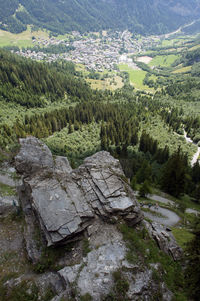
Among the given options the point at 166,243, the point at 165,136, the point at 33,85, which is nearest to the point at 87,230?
the point at 166,243

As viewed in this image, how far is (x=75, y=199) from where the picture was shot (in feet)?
66.1

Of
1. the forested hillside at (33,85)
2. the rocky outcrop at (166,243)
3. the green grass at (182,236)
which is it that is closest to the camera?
the rocky outcrop at (166,243)

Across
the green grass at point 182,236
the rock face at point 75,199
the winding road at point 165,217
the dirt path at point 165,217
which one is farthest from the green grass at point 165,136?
the rock face at point 75,199

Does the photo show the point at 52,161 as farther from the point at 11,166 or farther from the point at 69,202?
the point at 69,202

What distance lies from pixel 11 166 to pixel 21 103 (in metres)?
84.8

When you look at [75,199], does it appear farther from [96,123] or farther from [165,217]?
[96,123]

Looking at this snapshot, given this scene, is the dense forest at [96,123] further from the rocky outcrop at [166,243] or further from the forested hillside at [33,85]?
the rocky outcrop at [166,243]

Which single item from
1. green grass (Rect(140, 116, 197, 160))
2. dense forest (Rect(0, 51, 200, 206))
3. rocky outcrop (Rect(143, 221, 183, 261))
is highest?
rocky outcrop (Rect(143, 221, 183, 261))

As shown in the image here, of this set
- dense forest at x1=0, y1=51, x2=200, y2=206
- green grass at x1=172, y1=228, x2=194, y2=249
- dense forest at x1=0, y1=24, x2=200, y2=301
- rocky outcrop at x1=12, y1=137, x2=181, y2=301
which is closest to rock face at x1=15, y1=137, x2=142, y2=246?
rocky outcrop at x1=12, y1=137, x2=181, y2=301

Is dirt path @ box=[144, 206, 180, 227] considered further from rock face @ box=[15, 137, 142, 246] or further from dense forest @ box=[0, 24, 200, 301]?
rock face @ box=[15, 137, 142, 246]

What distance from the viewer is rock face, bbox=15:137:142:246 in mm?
17828

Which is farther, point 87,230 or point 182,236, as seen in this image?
point 182,236

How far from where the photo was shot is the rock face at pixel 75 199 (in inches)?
702

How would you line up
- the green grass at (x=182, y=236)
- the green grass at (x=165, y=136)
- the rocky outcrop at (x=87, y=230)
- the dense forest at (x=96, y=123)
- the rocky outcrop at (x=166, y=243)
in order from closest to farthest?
the rocky outcrop at (x=87, y=230), the rocky outcrop at (x=166, y=243), the green grass at (x=182, y=236), the dense forest at (x=96, y=123), the green grass at (x=165, y=136)
